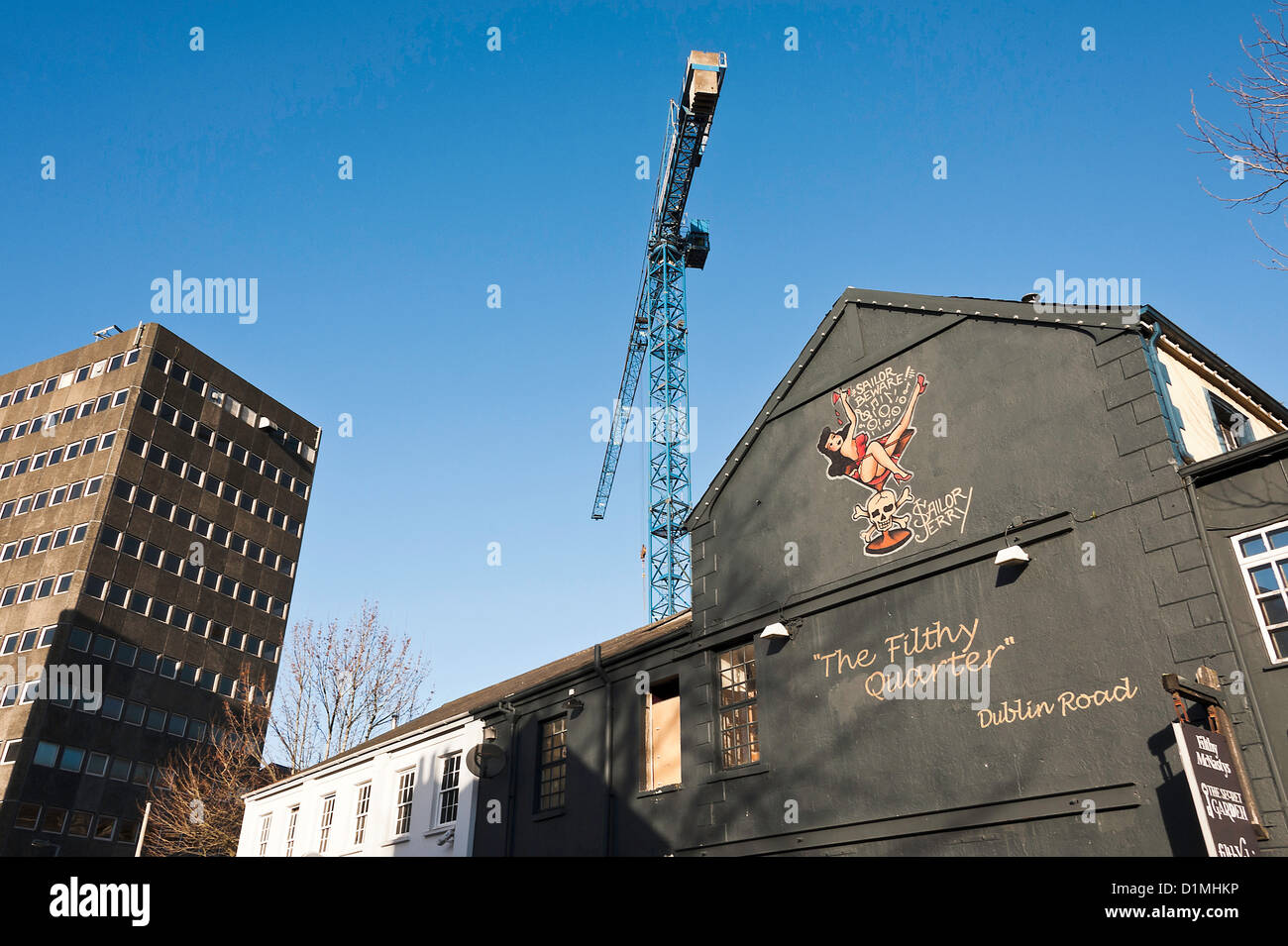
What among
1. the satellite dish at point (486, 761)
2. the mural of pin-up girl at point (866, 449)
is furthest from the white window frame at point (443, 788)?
the mural of pin-up girl at point (866, 449)

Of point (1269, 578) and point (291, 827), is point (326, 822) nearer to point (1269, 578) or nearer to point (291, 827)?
point (291, 827)

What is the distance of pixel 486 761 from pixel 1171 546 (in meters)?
16.6

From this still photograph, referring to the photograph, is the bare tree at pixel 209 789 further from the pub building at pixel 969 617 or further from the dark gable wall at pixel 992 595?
the dark gable wall at pixel 992 595

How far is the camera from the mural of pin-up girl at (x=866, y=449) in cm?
1675

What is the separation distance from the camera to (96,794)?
1913 inches

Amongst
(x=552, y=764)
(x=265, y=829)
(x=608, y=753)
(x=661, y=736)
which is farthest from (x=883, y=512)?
(x=265, y=829)

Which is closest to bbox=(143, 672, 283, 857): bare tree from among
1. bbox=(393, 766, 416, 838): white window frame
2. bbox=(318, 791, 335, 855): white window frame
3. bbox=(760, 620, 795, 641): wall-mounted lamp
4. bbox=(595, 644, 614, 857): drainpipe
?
bbox=(318, 791, 335, 855): white window frame

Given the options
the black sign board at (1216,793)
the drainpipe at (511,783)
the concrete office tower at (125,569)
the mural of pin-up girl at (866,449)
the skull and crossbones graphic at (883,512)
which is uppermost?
the concrete office tower at (125,569)

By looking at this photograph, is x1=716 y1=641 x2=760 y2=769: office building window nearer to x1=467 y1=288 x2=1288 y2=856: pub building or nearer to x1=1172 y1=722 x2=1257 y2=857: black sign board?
x1=467 y1=288 x2=1288 y2=856: pub building

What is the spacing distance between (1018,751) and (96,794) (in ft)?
164

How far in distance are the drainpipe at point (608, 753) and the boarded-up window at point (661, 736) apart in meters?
0.95

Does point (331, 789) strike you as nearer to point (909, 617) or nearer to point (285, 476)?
point (909, 617)

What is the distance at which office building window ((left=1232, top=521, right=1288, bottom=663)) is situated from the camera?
11633mm

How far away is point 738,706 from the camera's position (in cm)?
1827
